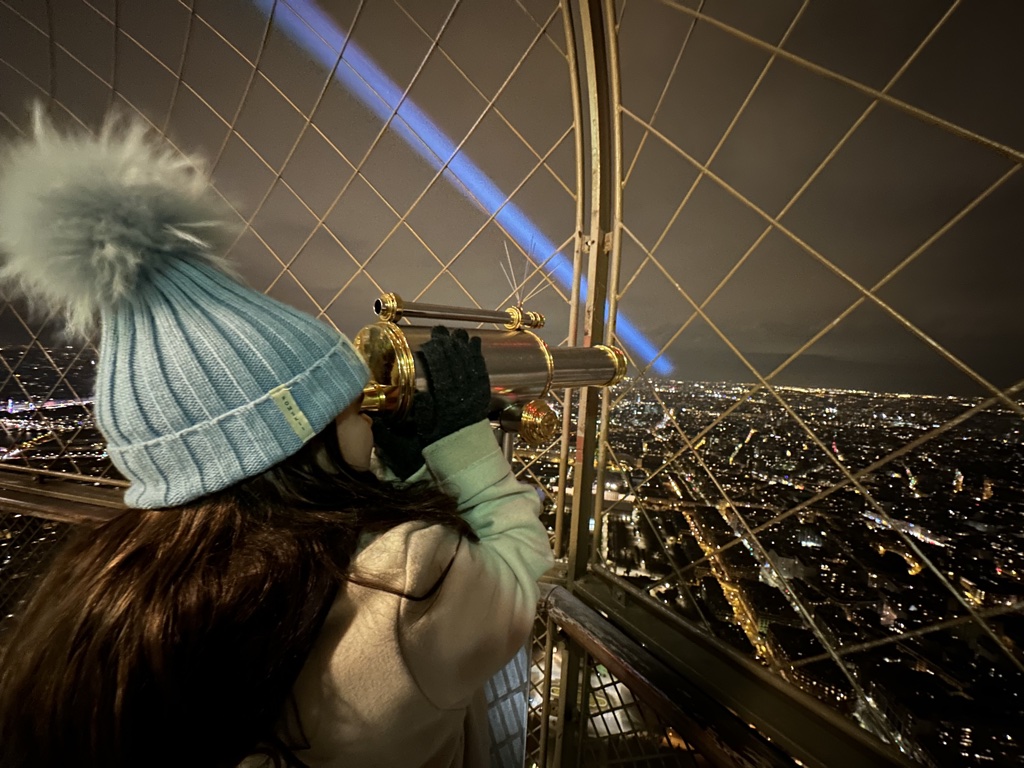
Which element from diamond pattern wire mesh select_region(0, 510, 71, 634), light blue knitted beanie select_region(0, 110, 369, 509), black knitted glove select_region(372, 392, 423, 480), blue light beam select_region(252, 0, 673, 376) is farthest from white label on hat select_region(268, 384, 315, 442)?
diamond pattern wire mesh select_region(0, 510, 71, 634)

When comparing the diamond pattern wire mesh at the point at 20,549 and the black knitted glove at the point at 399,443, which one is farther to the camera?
the diamond pattern wire mesh at the point at 20,549

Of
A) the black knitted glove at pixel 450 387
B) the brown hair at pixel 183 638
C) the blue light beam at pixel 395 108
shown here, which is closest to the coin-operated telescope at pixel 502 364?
the black knitted glove at pixel 450 387

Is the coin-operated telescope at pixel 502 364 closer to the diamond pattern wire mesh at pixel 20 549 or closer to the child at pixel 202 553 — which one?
the child at pixel 202 553

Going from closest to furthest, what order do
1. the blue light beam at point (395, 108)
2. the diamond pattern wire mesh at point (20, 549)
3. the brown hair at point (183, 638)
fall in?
the brown hair at point (183, 638) < the blue light beam at point (395, 108) < the diamond pattern wire mesh at point (20, 549)

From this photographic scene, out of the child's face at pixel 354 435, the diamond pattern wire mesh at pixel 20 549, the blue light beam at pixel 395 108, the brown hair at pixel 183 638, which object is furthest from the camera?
the diamond pattern wire mesh at pixel 20 549

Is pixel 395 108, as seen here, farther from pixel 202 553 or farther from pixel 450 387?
pixel 202 553

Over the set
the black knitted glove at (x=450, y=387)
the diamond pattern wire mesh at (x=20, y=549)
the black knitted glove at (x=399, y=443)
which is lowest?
the diamond pattern wire mesh at (x=20, y=549)

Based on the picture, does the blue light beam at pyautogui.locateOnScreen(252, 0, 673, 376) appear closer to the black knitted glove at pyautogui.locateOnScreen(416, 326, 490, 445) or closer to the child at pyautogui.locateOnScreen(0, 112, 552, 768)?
the black knitted glove at pyautogui.locateOnScreen(416, 326, 490, 445)

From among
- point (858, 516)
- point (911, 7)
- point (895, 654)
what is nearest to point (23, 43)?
point (911, 7)

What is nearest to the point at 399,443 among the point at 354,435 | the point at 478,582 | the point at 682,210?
the point at 354,435
